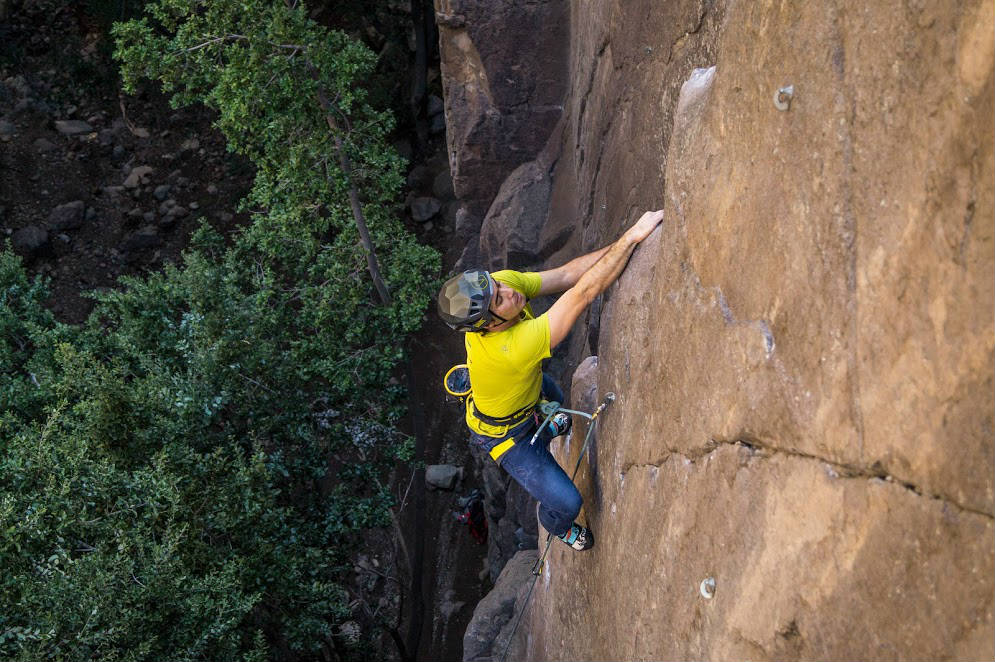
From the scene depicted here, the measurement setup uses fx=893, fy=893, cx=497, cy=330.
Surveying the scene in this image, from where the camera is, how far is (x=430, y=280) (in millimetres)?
9664

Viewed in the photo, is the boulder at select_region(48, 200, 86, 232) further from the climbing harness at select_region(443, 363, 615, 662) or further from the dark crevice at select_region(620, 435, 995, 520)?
the dark crevice at select_region(620, 435, 995, 520)

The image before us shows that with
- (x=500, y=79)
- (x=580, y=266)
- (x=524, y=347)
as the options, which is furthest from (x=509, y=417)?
(x=500, y=79)

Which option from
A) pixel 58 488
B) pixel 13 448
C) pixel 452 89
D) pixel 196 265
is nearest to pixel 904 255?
pixel 58 488

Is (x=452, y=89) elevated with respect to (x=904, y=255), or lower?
lower

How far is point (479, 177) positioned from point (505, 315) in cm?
622

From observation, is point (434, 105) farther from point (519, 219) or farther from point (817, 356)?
point (817, 356)

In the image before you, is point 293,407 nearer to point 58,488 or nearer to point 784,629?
point 58,488

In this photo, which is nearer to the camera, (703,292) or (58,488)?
Answer: (703,292)

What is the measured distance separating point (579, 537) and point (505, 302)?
4.36ft

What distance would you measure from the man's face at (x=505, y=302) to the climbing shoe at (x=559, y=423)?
0.76 m

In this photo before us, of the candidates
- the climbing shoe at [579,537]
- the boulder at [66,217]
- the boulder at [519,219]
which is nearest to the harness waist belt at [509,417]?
the climbing shoe at [579,537]

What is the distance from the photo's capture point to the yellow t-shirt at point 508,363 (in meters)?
4.28

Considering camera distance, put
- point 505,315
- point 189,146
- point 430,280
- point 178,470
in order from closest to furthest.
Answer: point 505,315
point 178,470
point 430,280
point 189,146

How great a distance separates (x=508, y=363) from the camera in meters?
4.39
